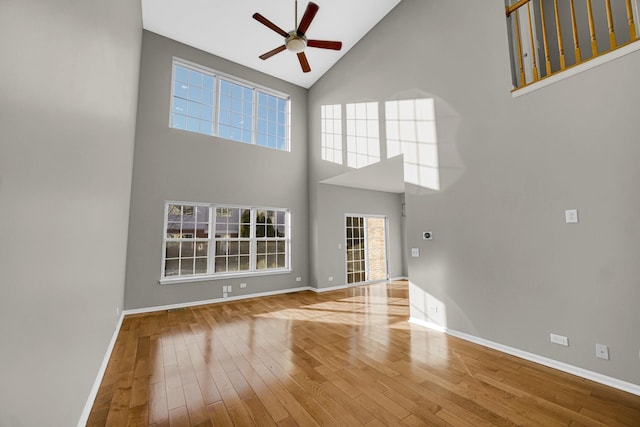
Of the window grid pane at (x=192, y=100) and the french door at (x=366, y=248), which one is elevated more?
the window grid pane at (x=192, y=100)

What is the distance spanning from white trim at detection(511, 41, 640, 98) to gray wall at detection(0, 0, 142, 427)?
3922 millimetres

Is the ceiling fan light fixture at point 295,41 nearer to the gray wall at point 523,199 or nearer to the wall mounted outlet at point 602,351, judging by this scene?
the gray wall at point 523,199

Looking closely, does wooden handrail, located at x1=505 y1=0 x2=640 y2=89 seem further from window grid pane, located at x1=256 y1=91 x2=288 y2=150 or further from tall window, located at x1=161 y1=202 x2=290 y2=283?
tall window, located at x1=161 y1=202 x2=290 y2=283

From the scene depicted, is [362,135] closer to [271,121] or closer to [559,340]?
[271,121]

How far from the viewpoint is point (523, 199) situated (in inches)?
114

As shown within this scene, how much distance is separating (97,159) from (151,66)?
4.08 m

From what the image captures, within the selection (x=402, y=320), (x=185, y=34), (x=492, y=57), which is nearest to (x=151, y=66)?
(x=185, y=34)

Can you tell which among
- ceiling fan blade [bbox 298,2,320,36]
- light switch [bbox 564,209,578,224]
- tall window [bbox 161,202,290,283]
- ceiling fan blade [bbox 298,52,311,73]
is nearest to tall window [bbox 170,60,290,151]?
tall window [bbox 161,202,290,283]

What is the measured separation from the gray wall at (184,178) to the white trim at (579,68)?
4.72 meters

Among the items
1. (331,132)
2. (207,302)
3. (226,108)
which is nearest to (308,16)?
(331,132)

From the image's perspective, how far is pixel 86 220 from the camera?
5.99 feet

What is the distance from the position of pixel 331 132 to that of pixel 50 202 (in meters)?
5.34

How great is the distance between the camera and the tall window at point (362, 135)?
4.86 m

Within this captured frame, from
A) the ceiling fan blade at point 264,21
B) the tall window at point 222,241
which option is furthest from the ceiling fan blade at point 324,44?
the tall window at point 222,241
